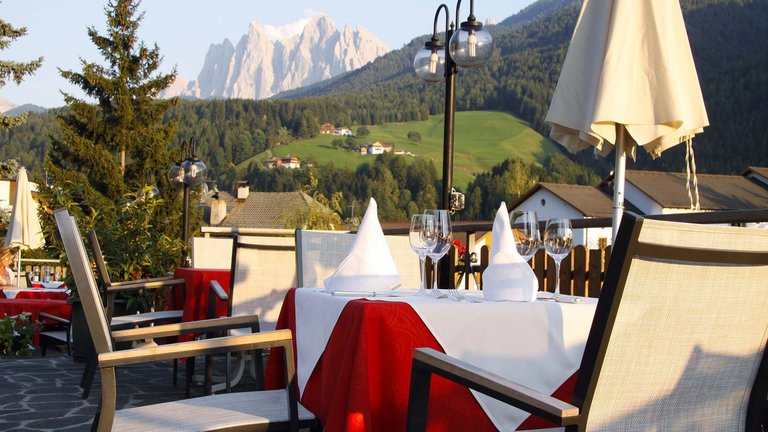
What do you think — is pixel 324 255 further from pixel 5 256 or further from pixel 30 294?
pixel 5 256

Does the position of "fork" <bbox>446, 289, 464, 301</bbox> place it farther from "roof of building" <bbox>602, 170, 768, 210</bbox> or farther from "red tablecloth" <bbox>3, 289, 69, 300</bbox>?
"roof of building" <bbox>602, 170, 768, 210</bbox>

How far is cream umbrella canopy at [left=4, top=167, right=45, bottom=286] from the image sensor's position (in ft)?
40.2

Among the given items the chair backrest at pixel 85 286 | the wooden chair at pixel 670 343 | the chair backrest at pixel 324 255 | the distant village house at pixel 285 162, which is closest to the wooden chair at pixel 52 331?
the chair backrest at pixel 324 255

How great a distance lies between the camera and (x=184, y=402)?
219 cm

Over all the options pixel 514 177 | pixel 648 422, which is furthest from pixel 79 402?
pixel 514 177

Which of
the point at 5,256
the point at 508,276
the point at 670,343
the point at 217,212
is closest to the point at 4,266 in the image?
the point at 5,256

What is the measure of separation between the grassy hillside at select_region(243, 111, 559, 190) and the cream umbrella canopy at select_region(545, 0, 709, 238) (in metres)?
72.8

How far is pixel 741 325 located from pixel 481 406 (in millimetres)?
641

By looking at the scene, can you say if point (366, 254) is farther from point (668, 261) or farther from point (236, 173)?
point (236, 173)

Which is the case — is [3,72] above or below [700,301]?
above

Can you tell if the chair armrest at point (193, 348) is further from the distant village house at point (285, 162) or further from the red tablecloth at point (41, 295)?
the distant village house at point (285, 162)

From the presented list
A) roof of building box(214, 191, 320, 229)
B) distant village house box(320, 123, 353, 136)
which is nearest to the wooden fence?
roof of building box(214, 191, 320, 229)

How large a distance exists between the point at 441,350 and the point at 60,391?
10.7ft

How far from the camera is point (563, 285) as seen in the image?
533 centimetres
